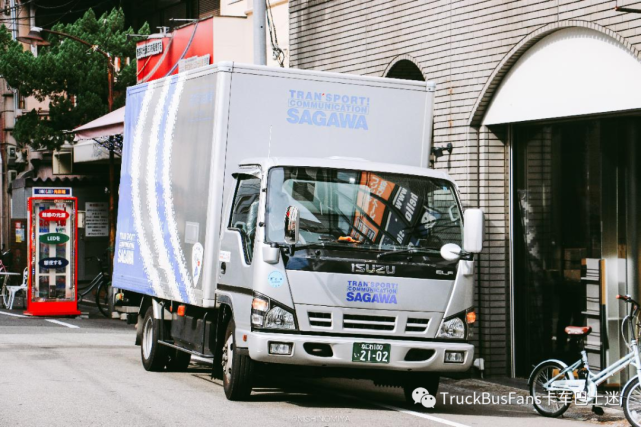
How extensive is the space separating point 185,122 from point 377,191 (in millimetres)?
2936

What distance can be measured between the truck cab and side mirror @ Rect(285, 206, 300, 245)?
0.02m

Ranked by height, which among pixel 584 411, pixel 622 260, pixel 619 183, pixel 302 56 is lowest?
pixel 584 411

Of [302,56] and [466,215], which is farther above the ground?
[302,56]

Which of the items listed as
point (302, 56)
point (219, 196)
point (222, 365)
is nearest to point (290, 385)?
point (222, 365)

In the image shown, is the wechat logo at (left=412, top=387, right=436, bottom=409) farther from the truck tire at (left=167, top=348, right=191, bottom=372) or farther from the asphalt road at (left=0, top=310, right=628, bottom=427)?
the truck tire at (left=167, top=348, right=191, bottom=372)

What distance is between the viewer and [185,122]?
13.3 metres

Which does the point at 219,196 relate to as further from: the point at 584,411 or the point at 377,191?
the point at 584,411

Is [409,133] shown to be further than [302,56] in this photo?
No

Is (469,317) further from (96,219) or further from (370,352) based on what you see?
(96,219)

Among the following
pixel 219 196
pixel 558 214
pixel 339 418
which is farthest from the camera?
pixel 558 214

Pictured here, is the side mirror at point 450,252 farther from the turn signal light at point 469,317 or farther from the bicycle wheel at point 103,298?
the bicycle wheel at point 103,298

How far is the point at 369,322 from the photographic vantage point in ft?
36.2

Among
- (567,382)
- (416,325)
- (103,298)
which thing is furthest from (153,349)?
(103,298)

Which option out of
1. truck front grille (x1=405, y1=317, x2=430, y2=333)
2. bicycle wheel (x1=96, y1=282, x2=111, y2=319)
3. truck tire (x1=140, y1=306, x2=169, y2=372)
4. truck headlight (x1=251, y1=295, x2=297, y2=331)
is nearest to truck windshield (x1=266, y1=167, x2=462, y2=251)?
truck headlight (x1=251, y1=295, x2=297, y2=331)
